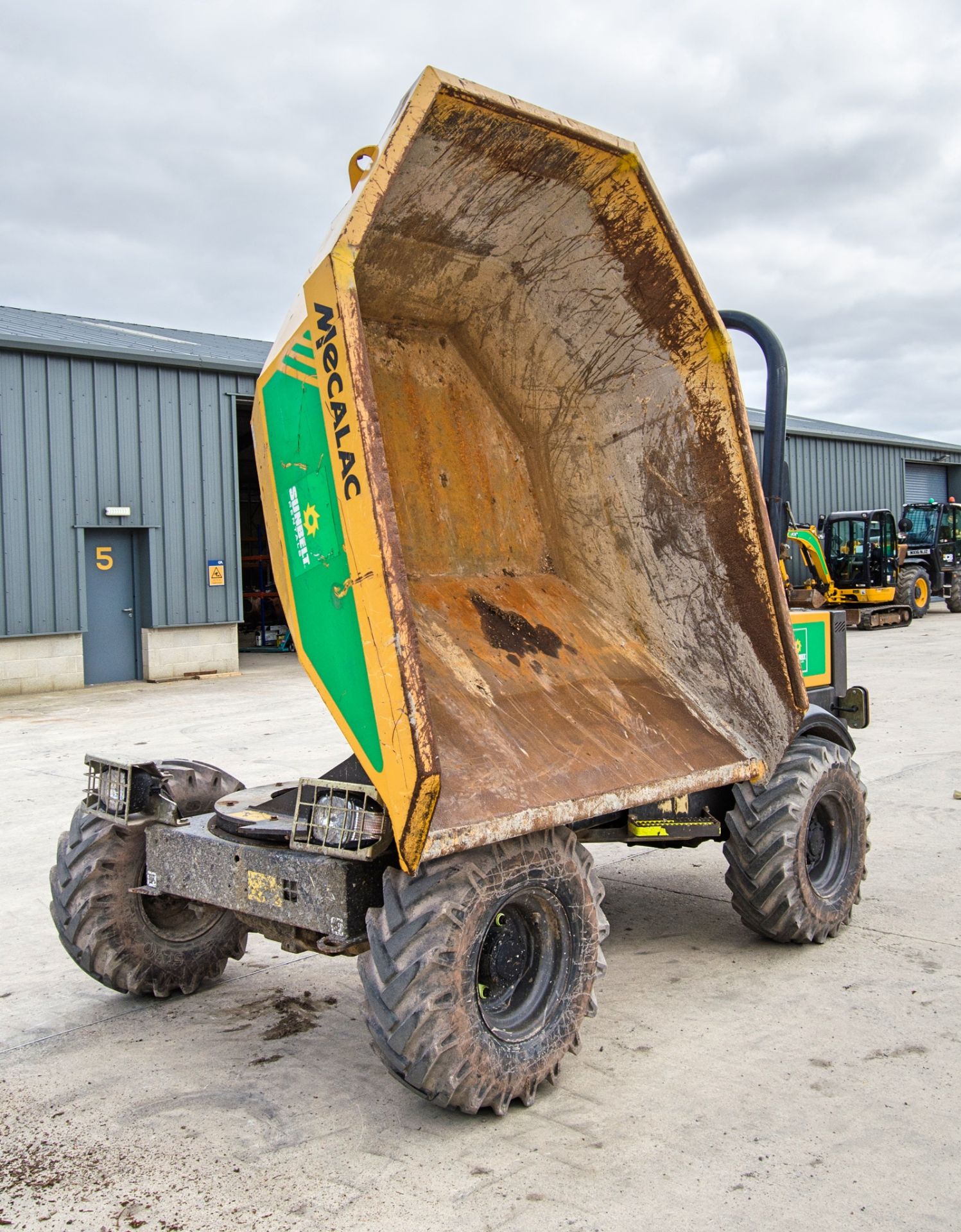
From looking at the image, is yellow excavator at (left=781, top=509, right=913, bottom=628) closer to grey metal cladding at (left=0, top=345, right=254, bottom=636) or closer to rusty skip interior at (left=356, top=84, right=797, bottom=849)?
grey metal cladding at (left=0, top=345, right=254, bottom=636)

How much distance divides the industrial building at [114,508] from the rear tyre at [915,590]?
14.9m

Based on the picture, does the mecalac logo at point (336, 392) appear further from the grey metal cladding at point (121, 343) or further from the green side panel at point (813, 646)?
the grey metal cladding at point (121, 343)

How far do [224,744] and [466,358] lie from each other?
6.55 meters

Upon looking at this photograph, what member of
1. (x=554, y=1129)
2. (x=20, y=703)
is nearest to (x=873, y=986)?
(x=554, y=1129)

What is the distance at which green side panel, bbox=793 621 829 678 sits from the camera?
516cm

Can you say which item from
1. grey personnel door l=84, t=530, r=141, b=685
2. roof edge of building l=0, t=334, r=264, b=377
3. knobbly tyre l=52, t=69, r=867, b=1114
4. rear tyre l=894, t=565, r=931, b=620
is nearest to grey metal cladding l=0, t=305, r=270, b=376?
roof edge of building l=0, t=334, r=264, b=377

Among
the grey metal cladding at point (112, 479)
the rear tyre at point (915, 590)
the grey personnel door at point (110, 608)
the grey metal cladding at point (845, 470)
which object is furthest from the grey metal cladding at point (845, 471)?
the grey personnel door at point (110, 608)

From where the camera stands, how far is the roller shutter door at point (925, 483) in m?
37.8

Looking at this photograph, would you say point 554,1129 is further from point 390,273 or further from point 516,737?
point 390,273

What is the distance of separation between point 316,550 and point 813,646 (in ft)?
9.62

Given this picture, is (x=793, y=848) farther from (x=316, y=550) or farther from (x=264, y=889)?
(x=316, y=550)

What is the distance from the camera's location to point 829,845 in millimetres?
5004

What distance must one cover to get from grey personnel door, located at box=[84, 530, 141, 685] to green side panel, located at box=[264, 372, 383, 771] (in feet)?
45.5

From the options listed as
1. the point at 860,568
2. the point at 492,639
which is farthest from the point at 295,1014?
the point at 860,568
